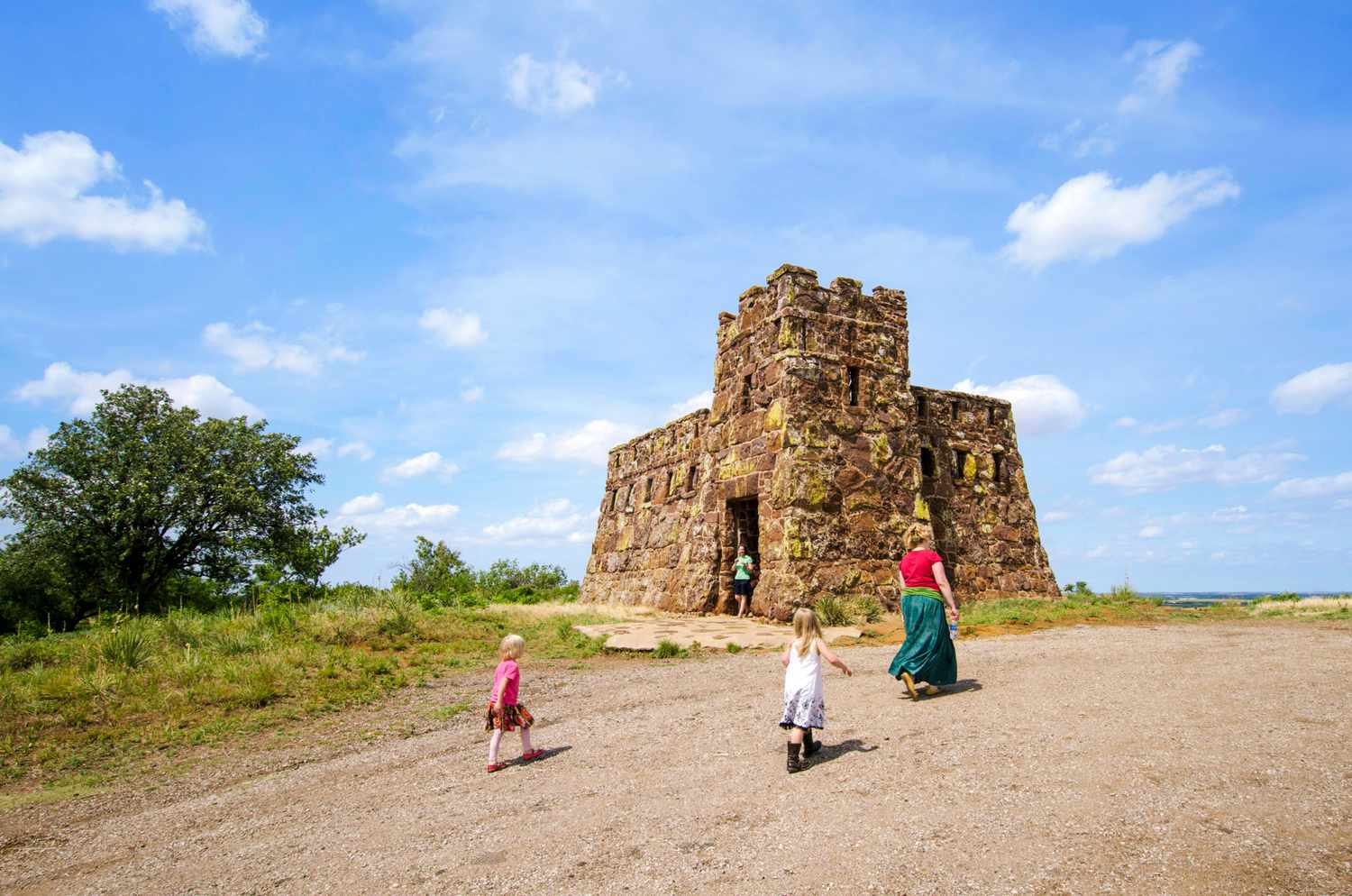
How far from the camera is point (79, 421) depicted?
2330 centimetres

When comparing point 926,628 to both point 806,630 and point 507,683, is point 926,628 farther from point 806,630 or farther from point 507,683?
point 507,683

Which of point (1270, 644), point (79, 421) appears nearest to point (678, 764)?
point (1270, 644)

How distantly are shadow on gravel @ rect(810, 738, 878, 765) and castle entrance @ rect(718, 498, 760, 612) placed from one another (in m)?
10.5

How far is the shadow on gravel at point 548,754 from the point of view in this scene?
23.4ft

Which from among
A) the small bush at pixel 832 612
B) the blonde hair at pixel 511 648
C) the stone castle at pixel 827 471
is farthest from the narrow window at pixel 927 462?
the blonde hair at pixel 511 648

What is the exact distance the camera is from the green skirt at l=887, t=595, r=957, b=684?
8.03m

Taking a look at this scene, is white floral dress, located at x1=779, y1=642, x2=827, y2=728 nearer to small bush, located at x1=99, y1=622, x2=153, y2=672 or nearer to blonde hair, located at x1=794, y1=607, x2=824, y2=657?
blonde hair, located at x1=794, y1=607, x2=824, y2=657

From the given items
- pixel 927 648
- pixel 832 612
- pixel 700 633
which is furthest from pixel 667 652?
pixel 927 648

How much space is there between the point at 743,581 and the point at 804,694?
34.0 feet

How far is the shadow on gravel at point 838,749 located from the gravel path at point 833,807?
A: 36 millimetres

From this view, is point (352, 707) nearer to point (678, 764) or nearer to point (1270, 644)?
point (678, 764)

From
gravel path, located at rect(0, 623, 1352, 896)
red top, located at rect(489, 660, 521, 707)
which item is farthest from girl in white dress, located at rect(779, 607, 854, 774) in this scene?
red top, located at rect(489, 660, 521, 707)

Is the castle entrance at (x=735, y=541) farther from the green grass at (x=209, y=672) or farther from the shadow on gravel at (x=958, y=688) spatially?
the shadow on gravel at (x=958, y=688)

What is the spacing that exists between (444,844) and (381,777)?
2240mm
